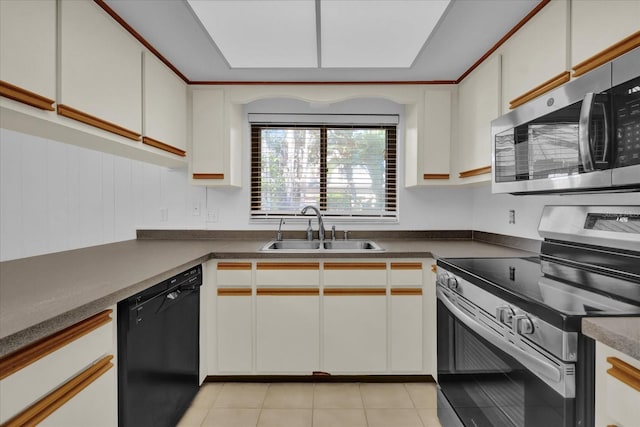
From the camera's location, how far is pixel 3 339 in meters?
0.73

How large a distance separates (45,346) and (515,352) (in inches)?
53.7

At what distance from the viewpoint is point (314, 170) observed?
2.78m

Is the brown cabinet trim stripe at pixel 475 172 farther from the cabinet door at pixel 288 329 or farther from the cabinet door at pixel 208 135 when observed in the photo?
the cabinet door at pixel 208 135

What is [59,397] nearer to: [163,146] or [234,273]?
[234,273]

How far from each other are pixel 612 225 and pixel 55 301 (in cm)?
201

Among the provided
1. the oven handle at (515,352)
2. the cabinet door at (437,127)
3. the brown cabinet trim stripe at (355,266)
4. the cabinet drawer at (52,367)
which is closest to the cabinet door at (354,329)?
the brown cabinet trim stripe at (355,266)

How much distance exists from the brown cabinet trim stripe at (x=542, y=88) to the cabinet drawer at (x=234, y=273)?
1.78 meters

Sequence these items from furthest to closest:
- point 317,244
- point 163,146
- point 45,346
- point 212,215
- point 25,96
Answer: point 212,215, point 317,244, point 163,146, point 25,96, point 45,346

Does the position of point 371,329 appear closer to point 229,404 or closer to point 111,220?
point 229,404

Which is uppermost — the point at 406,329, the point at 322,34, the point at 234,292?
the point at 322,34

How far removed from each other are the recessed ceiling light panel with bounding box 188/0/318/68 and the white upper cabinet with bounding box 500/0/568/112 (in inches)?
42.1

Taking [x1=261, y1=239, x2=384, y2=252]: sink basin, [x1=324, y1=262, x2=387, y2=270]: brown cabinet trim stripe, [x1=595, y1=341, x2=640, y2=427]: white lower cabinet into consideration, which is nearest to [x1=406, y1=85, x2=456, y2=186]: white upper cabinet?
[x1=261, y1=239, x2=384, y2=252]: sink basin

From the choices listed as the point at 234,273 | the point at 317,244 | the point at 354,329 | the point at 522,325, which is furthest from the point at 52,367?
the point at 317,244

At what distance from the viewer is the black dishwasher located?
1.25 m
